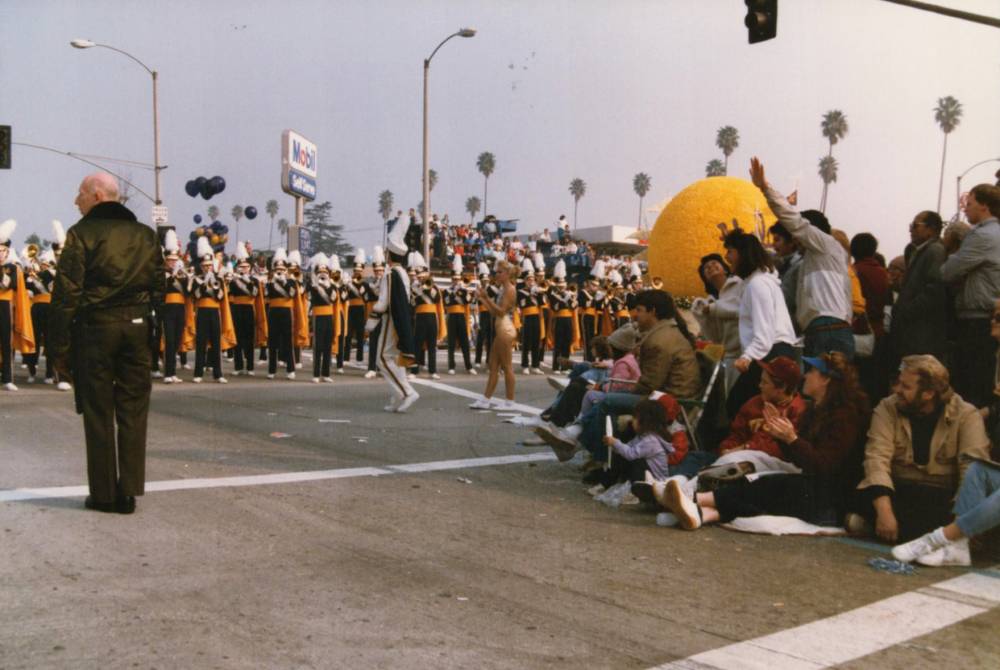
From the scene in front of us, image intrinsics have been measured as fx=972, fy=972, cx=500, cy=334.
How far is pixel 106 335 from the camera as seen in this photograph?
20.5 feet

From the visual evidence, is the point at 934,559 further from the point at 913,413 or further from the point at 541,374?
the point at 541,374

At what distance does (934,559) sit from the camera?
557cm

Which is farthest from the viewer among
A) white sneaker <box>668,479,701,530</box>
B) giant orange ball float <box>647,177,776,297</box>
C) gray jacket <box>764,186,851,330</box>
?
giant orange ball float <box>647,177,776,297</box>

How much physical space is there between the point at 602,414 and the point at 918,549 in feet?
9.79

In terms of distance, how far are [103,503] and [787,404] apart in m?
4.64

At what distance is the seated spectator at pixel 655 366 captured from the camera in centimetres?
783

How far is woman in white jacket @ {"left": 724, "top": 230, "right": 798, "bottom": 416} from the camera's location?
24.0ft

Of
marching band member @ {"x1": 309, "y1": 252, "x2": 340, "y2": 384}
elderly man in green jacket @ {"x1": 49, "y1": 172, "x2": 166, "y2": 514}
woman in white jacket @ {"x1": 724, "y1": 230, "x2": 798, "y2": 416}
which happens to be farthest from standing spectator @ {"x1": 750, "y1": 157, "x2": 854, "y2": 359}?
marching band member @ {"x1": 309, "y1": 252, "x2": 340, "y2": 384}

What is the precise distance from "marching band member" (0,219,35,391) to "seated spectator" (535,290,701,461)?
10.5 m

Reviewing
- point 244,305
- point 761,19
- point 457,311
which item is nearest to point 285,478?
point 761,19

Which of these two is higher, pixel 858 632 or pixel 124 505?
pixel 124 505

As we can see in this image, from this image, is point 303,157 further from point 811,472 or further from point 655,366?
point 811,472

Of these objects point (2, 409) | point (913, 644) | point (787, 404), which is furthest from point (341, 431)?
point (913, 644)

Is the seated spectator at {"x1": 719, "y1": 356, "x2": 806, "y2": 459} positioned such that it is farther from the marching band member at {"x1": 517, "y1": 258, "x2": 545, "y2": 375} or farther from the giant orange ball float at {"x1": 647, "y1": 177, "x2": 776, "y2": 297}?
the marching band member at {"x1": 517, "y1": 258, "x2": 545, "y2": 375}
